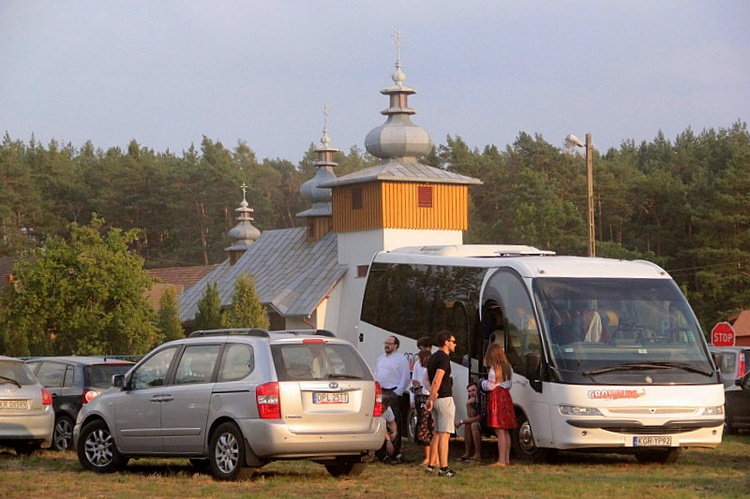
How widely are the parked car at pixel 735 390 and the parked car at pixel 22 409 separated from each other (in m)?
10.2

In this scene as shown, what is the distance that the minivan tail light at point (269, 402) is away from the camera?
15.6 meters

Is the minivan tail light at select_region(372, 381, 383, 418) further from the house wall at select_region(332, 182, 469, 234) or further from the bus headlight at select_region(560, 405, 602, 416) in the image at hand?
the house wall at select_region(332, 182, 469, 234)

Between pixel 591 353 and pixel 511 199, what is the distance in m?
82.4

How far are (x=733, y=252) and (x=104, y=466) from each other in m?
68.7

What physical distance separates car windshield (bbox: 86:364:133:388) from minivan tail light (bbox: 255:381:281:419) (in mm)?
7487

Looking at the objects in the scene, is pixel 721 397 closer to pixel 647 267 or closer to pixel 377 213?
pixel 647 267

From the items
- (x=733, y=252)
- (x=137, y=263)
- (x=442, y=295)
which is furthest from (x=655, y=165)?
(x=442, y=295)

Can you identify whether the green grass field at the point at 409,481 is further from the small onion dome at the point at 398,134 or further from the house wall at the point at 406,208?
the small onion dome at the point at 398,134

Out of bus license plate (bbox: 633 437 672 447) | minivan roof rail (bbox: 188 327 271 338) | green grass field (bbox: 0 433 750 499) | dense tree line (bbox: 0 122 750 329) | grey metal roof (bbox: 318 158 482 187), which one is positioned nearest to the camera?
green grass field (bbox: 0 433 750 499)

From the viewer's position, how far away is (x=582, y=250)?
93562mm

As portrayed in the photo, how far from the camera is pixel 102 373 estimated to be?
22.9m

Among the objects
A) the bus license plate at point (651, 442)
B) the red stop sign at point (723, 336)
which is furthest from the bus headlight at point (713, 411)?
the red stop sign at point (723, 336)

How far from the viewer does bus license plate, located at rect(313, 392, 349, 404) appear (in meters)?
15.9

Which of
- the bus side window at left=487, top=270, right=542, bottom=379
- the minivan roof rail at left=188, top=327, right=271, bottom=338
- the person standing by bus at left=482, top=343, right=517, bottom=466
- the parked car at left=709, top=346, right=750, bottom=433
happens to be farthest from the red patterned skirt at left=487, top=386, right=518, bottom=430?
the parked car at left=709, top=346, right=750, bottom=433
